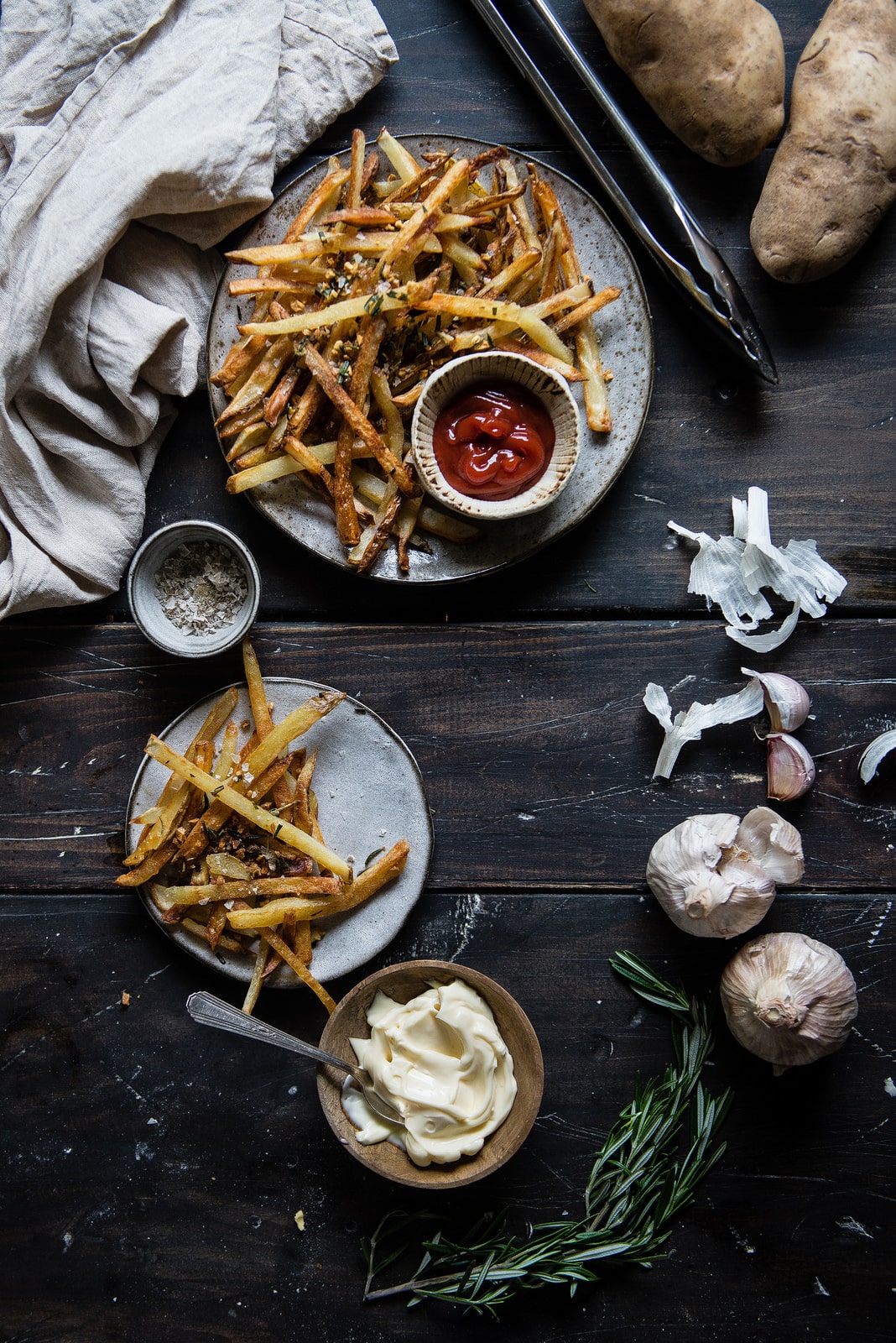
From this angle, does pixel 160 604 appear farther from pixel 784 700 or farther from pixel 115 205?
pixel 784 700

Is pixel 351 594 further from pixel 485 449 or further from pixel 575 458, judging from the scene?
pixel 575 458

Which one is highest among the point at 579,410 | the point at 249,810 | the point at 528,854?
the point at 579,410

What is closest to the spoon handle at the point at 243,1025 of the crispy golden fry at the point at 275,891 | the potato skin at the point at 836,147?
the crispy golden fry at the point at 275,891

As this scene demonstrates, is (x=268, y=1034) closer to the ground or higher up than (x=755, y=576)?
closer to the ground

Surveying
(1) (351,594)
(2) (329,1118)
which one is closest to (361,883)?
(2) (329,1118)

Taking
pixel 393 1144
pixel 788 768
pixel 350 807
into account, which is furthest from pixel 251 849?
pixel 788 768
